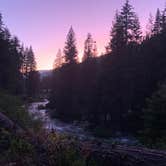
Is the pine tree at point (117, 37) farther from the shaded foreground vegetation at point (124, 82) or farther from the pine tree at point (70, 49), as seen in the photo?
the pine tree at point (70, 49)

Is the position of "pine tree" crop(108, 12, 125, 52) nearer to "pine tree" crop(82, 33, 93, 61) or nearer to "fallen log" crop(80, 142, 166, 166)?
"pine tree" crop(82, 33, 93, 61)

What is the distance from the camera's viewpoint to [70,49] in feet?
170

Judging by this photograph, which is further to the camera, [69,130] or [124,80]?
[124,80]

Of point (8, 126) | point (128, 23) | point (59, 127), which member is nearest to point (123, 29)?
point (128, 23)

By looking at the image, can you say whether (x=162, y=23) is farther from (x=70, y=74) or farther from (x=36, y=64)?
(x=36, y=64)

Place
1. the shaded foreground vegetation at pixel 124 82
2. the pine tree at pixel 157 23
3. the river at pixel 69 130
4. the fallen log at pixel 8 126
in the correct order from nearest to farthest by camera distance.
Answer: the fallen log at pixel 8 126
the river at pixel 69 130
the shaded foreground vegetation at pixel 124 82
the pine tree at pixel 157 23

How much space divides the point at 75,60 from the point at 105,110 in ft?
46.0

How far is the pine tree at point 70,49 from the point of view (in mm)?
51406

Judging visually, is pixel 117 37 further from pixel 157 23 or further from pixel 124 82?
pixel 157 23

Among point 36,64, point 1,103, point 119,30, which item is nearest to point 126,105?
point 119,30

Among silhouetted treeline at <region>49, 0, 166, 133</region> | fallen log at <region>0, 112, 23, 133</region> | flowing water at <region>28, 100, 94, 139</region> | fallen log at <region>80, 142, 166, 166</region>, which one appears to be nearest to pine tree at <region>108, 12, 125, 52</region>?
silhouetted treeline at <region>49, 0, 166, 133</region>

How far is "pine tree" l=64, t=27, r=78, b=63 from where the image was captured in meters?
51.4

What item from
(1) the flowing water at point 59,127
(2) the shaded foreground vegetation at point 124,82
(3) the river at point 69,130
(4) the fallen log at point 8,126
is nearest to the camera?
(4) the fallen log at point 8,126

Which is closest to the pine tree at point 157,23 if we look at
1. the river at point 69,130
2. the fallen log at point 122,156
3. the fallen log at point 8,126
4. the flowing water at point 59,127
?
the river at point 69,130
